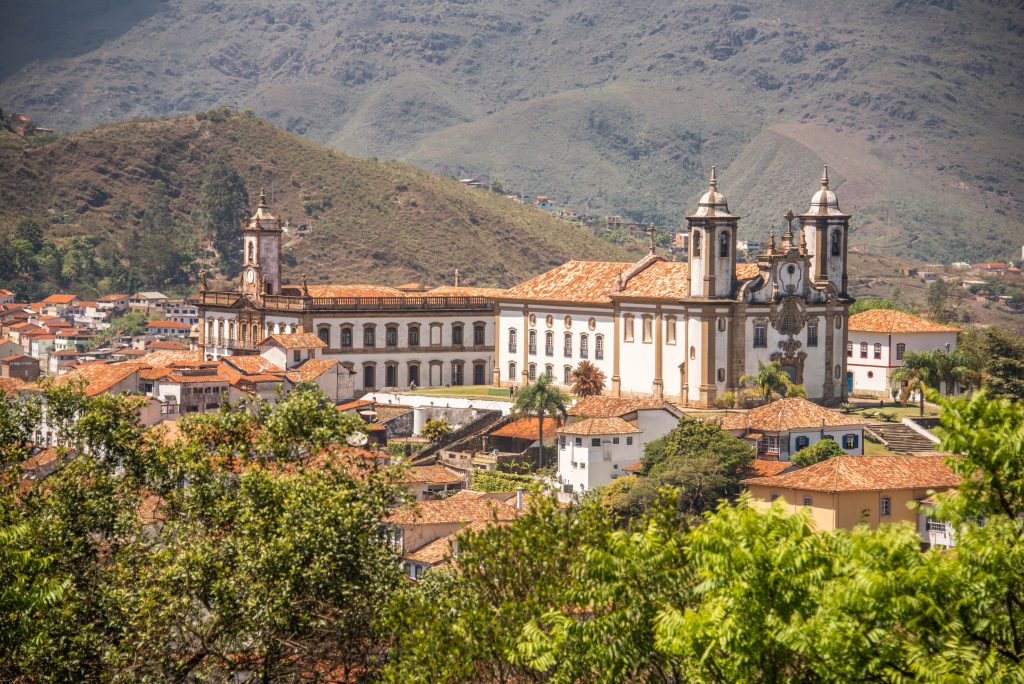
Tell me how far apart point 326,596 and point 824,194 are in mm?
44084

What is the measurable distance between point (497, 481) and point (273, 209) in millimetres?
86050

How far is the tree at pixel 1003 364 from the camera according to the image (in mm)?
66137

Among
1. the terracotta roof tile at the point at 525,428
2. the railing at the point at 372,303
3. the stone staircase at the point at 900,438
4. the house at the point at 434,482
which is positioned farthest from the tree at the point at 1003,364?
the house at the point at 434,482

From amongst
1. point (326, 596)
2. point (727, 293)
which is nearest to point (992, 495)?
point (326, 596)

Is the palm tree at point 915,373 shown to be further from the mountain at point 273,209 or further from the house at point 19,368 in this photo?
the mountain at point 273,209

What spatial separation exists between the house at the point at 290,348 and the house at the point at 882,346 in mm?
22696

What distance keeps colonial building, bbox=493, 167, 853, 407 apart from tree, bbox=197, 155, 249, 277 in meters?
71.1

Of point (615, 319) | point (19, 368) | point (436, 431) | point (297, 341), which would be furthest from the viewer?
point (19, 368)

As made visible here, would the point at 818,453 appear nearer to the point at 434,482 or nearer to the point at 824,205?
the point at 434,482

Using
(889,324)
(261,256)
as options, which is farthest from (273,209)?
(889,324)

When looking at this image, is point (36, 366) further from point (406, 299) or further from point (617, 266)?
point (617, 266)

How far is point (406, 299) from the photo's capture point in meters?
75.7

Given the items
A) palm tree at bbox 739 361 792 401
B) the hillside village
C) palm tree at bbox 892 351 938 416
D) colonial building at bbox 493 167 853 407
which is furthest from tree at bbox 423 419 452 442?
palm tree at bbox 892 351 938 416

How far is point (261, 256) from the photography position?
7894 centimetres
